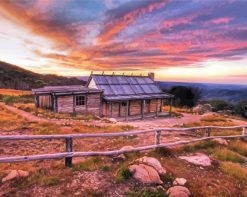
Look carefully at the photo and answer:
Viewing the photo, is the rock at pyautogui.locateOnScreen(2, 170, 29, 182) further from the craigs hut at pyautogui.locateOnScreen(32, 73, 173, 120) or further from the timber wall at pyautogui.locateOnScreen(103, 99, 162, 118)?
the timber wall at pyautogui.locateOnScreen(103, 99, 162, 118)

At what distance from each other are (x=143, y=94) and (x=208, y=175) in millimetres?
23145

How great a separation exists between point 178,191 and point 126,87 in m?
24.4

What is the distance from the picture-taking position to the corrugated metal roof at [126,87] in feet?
90.4

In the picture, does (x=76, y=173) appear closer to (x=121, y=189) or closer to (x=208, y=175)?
(x=121, y=189)

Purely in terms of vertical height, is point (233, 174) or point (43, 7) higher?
point (43, 7)

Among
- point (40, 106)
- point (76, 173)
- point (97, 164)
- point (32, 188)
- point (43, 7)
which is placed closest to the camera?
point (32, 188)

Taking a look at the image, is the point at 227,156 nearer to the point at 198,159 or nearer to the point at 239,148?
the point at 198,159

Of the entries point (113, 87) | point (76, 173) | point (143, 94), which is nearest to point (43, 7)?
point (113, 87)

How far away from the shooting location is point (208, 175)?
7316 millimetres

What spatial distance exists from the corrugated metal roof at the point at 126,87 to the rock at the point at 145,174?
19552mm

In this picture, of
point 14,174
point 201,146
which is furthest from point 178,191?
point 201,146

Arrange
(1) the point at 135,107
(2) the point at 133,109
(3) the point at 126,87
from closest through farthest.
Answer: (2) the point at 133,109 → (1) the point at 135,107 → (3) the point at 126,87

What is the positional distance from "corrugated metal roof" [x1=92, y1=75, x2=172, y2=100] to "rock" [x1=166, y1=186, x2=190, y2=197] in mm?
20450

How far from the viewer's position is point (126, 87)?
2969 centimetres
